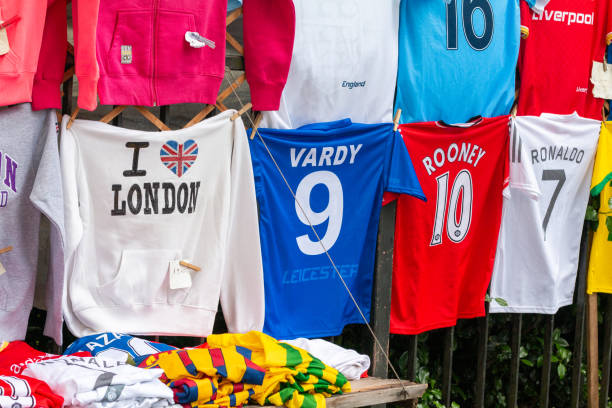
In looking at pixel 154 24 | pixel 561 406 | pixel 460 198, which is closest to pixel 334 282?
pixel 460 198

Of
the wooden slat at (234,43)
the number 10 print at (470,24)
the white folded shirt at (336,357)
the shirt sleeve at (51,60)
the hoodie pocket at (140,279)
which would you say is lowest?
the white folded shirt at (336,357)

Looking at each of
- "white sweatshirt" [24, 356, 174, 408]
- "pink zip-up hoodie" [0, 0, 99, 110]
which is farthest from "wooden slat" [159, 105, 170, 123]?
"white sweatshirt" [24, 356, 174, 408]

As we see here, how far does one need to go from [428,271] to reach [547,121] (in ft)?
3.62

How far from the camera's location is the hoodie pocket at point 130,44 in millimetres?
3139

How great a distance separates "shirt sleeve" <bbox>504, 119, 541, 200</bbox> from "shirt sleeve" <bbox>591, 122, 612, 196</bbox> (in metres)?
0.59

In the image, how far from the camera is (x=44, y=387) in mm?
2654

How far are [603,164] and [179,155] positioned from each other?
105 inches

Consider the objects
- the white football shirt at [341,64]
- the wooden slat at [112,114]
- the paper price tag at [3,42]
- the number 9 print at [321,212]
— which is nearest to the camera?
the paper price tag at [3,42]

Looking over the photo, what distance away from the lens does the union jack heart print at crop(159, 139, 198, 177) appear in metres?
3.34

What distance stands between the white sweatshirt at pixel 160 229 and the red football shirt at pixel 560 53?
1818 mm

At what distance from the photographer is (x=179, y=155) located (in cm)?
337

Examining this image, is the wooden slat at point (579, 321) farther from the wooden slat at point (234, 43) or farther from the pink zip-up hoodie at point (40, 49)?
the pink zip-up hoodie at point (40, 49)

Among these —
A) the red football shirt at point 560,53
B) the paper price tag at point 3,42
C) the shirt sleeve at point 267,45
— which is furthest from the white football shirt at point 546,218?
the paper price tag at point 3,42

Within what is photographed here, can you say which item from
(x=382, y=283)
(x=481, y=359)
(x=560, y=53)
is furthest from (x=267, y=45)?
(x=481, y=359)
